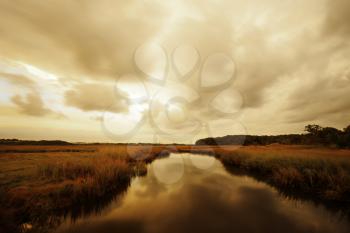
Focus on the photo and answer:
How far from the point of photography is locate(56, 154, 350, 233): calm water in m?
5.78

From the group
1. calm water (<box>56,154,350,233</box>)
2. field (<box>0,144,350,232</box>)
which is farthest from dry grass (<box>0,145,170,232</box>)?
calm water (<box>56,154,350,233</box>)

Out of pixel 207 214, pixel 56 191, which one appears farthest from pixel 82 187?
pixel 207 214

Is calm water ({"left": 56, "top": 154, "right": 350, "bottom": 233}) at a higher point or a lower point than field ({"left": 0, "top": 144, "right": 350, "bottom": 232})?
lower

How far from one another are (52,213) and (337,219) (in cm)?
1119

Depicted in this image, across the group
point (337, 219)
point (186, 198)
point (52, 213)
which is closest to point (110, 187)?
point (52, 213)

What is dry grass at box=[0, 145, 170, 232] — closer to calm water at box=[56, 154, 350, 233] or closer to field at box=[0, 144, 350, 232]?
field at box=[0, 144, 350, 232]

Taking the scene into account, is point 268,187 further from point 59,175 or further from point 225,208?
point 59,175

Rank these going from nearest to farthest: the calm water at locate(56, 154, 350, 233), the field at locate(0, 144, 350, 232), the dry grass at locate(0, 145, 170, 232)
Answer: the dry grass at locate(0, 145, 170, 232), the field at locate(0, 144, 350, 232), the calm water at locate(56, 154, 350, 233)

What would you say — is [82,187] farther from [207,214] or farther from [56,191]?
[207,214]

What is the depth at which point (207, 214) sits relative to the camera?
7.01 metres

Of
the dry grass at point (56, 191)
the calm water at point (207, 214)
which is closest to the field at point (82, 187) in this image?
the dry grass at point (56, 191)

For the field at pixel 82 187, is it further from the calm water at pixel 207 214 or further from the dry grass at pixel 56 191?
the calm water at pixel 207 214

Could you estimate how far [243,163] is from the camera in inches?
711

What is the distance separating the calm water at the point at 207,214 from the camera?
578cm
